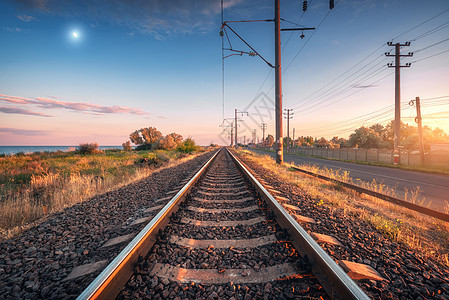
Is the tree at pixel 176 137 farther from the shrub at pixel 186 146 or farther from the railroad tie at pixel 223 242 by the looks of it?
the railroad tie at pixel 223 242

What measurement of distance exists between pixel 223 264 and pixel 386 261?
1.87m

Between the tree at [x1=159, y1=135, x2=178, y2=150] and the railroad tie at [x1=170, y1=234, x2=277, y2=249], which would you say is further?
the tree at [x1=159, y1=135, x2=178, y2=150]

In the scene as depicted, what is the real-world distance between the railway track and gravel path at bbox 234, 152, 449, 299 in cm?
41

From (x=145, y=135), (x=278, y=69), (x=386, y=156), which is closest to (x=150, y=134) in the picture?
(x=145, y=135)

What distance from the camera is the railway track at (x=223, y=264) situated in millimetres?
1616

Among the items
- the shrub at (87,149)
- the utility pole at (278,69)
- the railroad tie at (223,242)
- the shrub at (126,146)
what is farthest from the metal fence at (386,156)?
the shrub at (126,146)

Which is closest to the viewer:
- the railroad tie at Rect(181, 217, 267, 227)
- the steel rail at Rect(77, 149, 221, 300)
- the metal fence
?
the steel rail at Rect(77, 149, 221, 300)

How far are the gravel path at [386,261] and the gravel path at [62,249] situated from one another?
275 centimetres

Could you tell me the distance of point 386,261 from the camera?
7.05 ft

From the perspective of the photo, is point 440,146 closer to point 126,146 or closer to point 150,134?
point 126,146

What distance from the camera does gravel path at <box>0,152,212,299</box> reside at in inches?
69.6

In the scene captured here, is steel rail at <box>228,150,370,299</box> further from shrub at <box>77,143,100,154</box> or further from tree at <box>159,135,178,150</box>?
tree at <box>159,135,178,150</box>

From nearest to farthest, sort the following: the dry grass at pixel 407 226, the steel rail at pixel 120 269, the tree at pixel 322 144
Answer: the steel rail at pixel 120 269, the dry grass at pixel 407 226, the tree at pixel 322 144

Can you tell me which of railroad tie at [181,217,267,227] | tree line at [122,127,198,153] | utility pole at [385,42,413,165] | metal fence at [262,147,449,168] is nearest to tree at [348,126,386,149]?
metal fence at [262,147,449,168]
